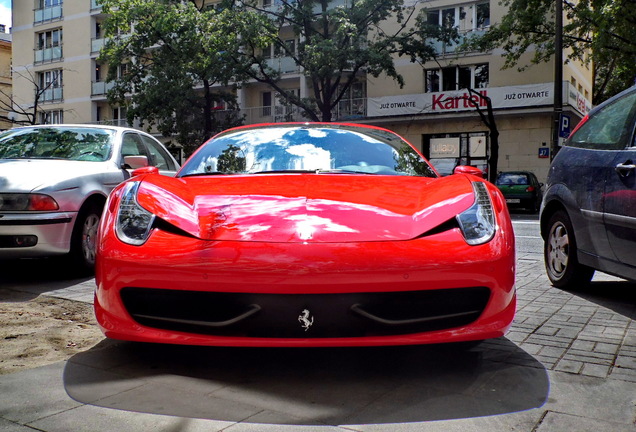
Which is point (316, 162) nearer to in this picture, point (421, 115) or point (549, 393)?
point (549, 393)

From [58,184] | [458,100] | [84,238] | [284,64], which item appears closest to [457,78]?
[458,100]

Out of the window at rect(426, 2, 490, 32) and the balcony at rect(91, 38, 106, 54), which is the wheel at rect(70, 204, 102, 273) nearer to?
the window at rect(426, 2, 490, 32)

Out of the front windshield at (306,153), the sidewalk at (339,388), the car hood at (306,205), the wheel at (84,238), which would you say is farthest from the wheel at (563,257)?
the wheel at (84,238)

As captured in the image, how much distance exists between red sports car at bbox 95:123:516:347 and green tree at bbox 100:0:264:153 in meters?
22.4

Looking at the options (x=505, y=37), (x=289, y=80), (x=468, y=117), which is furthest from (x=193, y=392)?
(x=289, y=80)

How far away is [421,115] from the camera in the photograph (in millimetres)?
30266

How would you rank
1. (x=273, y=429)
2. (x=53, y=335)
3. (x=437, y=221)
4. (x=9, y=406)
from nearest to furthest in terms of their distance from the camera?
1. (x=273, y=429)
2. (x=9, y=406)
3. (x=437, y=221)
4. (x=53, y=335)

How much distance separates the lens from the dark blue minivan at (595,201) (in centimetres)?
→ 427

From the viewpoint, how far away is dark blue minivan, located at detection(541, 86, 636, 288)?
4.27 meters

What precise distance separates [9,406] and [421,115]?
28956mm

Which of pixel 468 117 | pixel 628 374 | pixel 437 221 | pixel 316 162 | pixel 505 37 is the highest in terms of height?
pixel 505 37

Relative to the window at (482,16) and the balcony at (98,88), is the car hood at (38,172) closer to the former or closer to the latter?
the window at (482,16)

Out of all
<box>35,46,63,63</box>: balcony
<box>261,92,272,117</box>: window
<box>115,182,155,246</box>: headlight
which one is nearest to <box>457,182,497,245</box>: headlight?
<box>115,182,155,246</box>: headlight

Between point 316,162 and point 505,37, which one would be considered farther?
point 505,37
